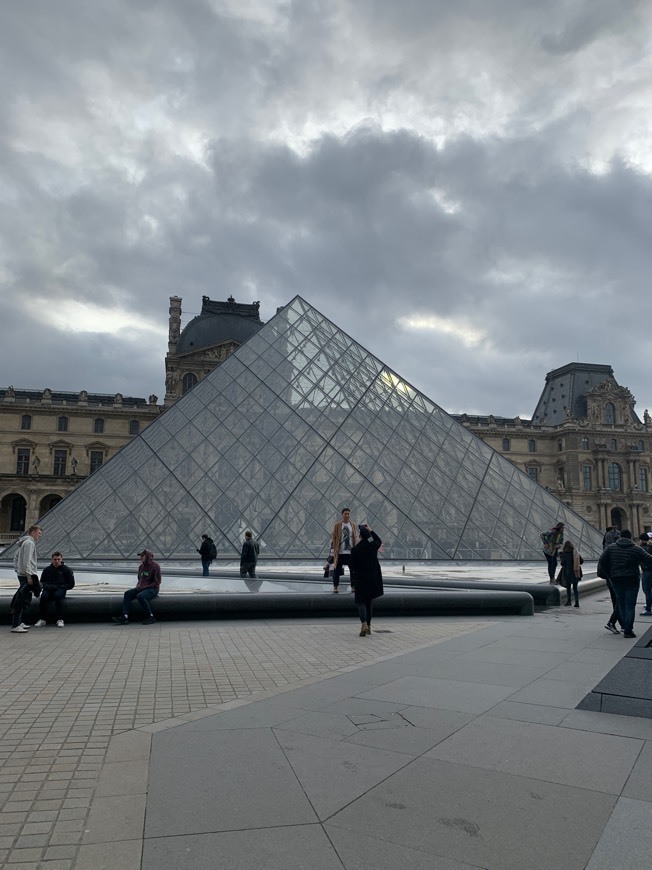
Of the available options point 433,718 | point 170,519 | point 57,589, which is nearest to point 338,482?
point 170,519

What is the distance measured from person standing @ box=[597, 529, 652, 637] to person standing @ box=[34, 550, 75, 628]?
6.59 m

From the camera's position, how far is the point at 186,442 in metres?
20.5

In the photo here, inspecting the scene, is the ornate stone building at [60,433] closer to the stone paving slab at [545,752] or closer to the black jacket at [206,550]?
the black jacket at [206,550]

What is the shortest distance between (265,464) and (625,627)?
44.1ft

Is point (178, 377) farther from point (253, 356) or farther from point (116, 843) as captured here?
point (116, 843)

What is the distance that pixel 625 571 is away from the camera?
714 centimetres

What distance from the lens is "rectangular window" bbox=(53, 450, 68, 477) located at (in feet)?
185

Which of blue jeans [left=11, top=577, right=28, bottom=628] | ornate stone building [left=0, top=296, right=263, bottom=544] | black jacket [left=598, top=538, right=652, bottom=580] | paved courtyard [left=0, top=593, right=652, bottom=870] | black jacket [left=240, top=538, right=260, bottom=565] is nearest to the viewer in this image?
paved courtyard [left=0, top=593, right=652, bottom=870]

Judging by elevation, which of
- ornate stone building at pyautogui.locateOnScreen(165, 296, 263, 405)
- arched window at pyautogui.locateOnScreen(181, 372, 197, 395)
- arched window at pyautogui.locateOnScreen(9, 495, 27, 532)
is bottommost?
arched window at pyautogui.locateOnScreen(9, 495, 27, 532)

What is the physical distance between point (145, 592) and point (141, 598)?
10 centimetres

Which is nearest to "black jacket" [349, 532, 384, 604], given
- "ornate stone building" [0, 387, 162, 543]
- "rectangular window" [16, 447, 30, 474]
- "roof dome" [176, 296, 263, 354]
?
"ornate stone building" [0, 387, 162, 543]

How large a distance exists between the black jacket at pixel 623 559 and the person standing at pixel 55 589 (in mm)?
A: 6584

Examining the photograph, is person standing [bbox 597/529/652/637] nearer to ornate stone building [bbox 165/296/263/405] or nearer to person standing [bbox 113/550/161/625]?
person standing [bbox 113/550/161/625]

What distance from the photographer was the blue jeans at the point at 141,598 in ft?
27.4
